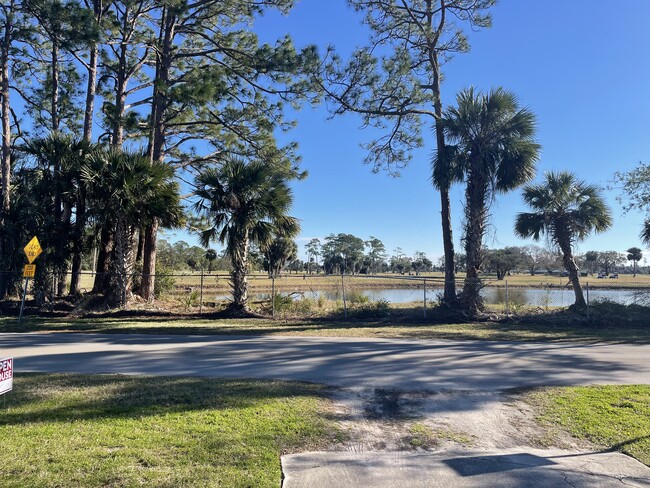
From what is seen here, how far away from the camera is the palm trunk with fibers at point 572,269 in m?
17.9

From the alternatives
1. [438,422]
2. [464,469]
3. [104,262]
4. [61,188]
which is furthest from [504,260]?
[464,469]

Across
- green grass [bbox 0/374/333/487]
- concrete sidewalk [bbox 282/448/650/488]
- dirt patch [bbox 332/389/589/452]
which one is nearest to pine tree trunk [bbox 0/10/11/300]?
green grass [bbox 0/374/333/487]

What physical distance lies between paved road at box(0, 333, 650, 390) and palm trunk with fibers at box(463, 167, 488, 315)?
5.67 metres

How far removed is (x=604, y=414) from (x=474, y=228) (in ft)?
40.7

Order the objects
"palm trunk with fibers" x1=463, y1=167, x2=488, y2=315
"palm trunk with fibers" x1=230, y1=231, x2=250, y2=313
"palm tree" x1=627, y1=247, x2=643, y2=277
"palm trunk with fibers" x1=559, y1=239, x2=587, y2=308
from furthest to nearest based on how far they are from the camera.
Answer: "palm tree" x1=627, y1=247, x2=643, y2=277 < "palm trunk with fibers" x1=559, y1=239, x2=587, y2=308 < "palm trunk with fibers" x1=230, y1=231, x2=250, y2=313 < "palm trunk with fibers" x1=463, y1=167, x2=488, y2=315

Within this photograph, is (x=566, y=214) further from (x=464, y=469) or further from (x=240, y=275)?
(x=464, y=469)

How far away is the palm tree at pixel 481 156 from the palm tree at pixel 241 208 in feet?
21.7

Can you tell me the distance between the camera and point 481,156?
56.0 feet

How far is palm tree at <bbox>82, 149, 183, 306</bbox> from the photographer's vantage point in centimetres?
1691

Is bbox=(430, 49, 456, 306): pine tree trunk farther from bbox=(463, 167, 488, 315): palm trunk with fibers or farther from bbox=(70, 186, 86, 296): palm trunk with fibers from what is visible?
bbox=(70, 186, 86, 296): palm trunk with fibers

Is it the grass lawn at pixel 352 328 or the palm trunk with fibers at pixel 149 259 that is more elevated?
the palm trunk with fibers at pixel 149 259

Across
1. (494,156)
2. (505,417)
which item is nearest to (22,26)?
(494,156)

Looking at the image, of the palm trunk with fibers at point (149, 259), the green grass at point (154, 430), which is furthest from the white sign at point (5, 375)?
the palm trunk with fibers at point (149, 259)

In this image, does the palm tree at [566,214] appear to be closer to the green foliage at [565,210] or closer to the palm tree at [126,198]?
the green foliage at [565,210]
